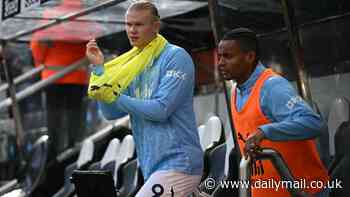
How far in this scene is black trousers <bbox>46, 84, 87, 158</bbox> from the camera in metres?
11.1

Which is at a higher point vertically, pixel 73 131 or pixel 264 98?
pixel 264 98

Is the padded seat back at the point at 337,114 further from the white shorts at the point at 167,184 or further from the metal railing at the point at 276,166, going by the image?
the metal railing at the point at 276,166

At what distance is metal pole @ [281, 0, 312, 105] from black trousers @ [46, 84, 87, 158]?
489cm

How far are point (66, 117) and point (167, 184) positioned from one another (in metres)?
7.21

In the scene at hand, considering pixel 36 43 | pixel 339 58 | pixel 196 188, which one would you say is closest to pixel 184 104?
→ pixel 196 188

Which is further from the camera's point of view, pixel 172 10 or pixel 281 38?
pixel 172 10

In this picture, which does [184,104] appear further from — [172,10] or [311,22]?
[172,10]

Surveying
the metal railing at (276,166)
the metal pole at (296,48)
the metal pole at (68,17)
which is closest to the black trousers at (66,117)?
the metal pole at (68,17)

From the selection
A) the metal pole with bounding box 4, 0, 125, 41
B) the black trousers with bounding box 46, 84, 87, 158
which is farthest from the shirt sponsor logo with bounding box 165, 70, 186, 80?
the black trousers with bounding box 46, 84, 87, 158

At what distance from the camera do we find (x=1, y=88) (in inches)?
398

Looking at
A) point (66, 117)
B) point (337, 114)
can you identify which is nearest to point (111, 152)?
point (66, 117)

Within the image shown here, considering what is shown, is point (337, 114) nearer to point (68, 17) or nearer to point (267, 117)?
point (267, 117)

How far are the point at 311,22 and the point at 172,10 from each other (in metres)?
1.70

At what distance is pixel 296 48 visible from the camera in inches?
257
